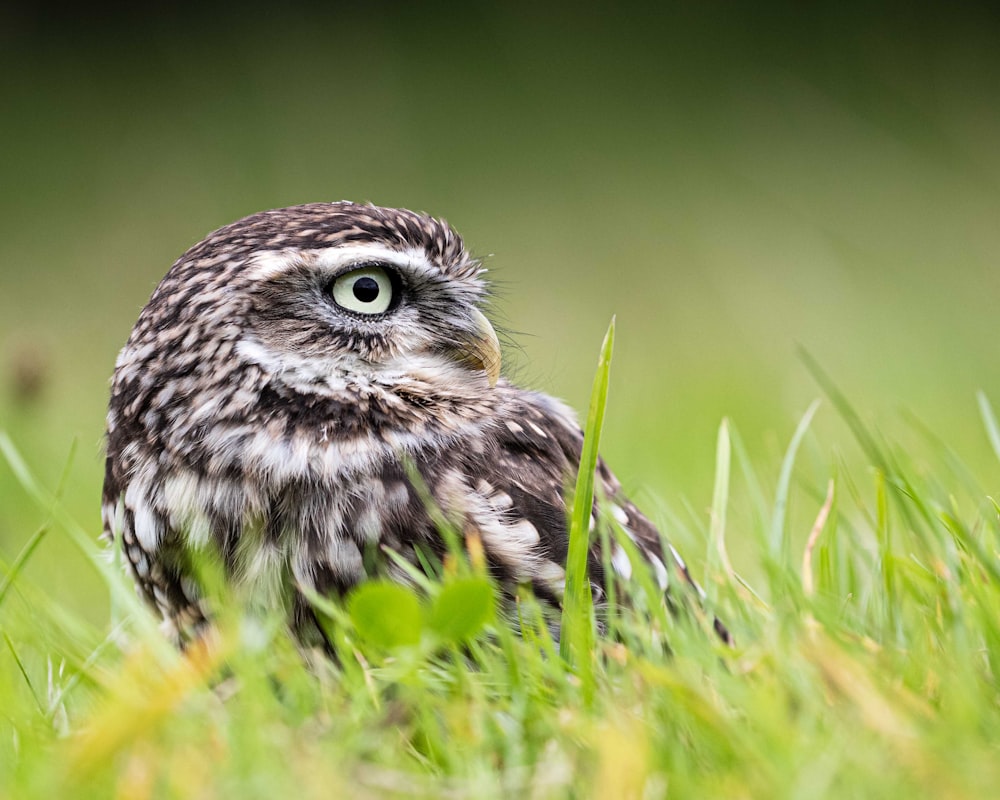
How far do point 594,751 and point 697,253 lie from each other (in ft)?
23.6

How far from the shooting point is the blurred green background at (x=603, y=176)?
6164mm

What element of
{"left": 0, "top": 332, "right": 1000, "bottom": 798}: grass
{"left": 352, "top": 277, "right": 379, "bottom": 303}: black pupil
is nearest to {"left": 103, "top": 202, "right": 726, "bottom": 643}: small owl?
{"left": 352, "top": 277, "right": 379, "bottom": 303}: black pupil

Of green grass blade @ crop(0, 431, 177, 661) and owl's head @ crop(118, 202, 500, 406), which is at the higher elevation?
owl's head @ crop(118, 202, 500, 406)

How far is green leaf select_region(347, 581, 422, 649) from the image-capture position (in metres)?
1.58

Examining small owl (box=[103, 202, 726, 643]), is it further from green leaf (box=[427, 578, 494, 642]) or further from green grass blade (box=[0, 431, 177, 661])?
green leaf (box=[427, 578, 494, 642])

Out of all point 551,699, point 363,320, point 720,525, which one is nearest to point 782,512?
point 720,525

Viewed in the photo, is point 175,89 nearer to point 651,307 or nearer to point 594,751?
point 651,307

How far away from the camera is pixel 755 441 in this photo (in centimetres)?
509

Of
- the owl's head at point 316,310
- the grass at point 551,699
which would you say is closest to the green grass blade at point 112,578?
the grass at point 551,699

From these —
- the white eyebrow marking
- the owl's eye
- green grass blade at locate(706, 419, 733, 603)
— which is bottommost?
green grass blade at locate(706, 419, 733, 603)

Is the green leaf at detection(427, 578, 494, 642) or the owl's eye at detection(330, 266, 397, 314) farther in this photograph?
the owl's eye at detection(330, 266, 397, 314)

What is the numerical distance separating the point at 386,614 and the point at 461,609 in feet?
0.32

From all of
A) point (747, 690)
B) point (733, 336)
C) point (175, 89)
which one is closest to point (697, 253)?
point (733, 336)

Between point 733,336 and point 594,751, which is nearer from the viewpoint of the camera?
point 594,751
